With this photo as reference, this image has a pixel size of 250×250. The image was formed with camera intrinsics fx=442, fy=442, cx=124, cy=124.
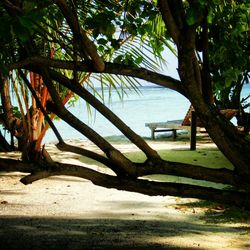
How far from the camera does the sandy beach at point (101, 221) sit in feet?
8.79

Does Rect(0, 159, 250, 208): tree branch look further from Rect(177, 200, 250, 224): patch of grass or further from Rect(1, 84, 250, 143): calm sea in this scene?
Rect(1, 84, 250, 143): calm sea

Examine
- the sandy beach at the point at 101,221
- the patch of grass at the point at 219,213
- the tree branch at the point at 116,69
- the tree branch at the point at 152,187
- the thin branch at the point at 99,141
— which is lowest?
the patch of grass at the point at 219,213

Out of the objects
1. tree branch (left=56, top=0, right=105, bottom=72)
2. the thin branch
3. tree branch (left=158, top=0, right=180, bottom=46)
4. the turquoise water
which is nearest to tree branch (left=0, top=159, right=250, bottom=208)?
the thin branch

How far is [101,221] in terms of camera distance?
3404 millimetres

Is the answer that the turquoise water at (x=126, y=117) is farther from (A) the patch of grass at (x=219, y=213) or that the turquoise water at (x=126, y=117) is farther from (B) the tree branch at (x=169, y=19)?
(B) the tree branch at (x=169, y=19)

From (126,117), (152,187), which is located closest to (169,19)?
(152,187)

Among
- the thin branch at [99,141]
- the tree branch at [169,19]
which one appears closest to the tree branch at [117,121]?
the thin branch at [99,141]

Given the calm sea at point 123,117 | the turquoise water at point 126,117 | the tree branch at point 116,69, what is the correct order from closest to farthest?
the tree branch at point 116,69, the calm sea at point 123,117, the turquoise water at point 126,117

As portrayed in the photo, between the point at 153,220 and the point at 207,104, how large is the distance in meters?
1.52

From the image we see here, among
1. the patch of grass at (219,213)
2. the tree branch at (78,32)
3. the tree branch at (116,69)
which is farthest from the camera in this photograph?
the patch of grass at (219,213)

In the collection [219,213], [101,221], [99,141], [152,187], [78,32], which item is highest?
[78,32]

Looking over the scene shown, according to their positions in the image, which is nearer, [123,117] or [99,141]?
[99,141]

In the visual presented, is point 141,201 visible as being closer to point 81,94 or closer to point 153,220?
point 153,220

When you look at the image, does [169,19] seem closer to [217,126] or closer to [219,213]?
[217,126]
